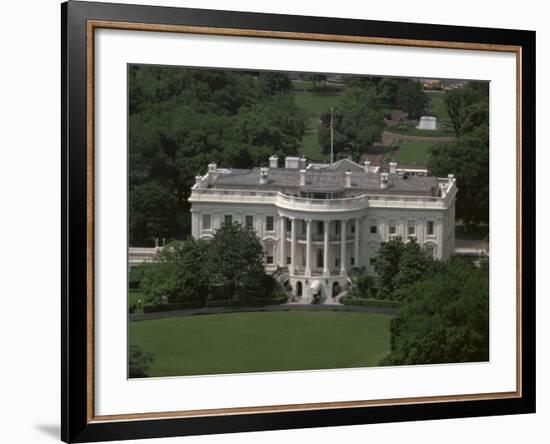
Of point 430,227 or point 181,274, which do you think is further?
point 430,227

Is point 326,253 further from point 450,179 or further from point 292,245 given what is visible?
point 450,179

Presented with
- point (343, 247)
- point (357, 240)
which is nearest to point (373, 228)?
point (357, 240)

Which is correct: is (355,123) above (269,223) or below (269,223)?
above

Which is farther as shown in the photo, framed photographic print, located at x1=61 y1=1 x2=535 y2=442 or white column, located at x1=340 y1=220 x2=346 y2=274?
white column, located at x1=340 y1=220 x2=346 y2=274

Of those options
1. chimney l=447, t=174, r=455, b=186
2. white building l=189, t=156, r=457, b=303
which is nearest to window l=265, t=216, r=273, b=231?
white building l=189, t=156, r=457, b=303

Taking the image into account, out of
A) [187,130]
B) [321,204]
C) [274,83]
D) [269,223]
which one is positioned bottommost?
[269,223]

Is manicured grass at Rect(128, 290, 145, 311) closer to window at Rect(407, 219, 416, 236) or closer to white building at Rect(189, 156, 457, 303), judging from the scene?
white building at Rect(189, 156, 457, 303)

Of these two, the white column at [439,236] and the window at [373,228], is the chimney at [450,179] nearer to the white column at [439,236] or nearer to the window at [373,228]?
the white column at [439,236]
